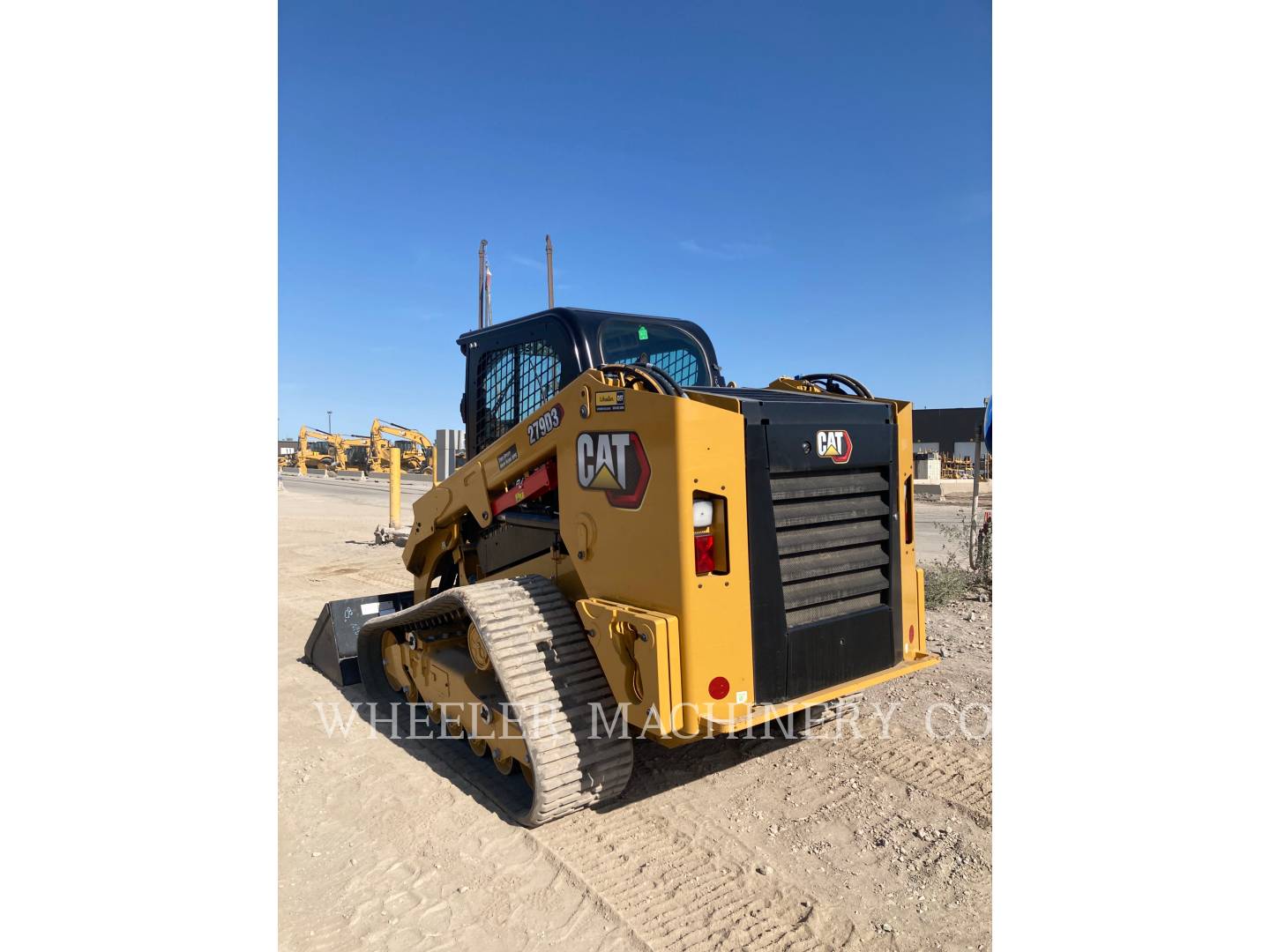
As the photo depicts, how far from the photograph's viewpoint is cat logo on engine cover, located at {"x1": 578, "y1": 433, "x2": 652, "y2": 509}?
10.7 ft

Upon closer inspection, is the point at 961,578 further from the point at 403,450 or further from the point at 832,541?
the point at 403,450

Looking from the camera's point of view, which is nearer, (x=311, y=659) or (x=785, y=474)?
(x=785, y=474)

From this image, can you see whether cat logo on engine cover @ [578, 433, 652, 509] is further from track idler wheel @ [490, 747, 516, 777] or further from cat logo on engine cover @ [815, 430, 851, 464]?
track idler wheel @ [490, 747, 516, 777]

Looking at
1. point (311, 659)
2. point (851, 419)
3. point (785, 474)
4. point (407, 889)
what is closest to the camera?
point (407, 889)

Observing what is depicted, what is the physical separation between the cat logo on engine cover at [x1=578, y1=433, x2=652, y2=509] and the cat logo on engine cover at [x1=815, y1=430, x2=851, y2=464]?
2.77ft

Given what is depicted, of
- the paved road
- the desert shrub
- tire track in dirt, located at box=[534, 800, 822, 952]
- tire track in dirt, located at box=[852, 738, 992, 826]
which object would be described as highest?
the paved road

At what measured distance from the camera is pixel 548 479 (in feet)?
13.3

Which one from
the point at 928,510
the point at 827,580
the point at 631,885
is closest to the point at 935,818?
the point at 827,580

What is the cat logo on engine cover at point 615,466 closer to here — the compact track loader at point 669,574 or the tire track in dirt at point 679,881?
the compact track loader at point 669,574

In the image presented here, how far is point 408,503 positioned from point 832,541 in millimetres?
23115

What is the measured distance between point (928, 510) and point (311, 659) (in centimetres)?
1771

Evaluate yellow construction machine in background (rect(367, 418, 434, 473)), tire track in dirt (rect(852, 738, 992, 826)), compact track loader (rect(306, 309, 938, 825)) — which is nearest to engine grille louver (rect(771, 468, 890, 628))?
compact track loader (rect(306, 309, 938, 825))

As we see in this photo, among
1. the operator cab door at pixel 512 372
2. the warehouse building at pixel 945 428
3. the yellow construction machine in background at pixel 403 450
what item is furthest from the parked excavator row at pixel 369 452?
the operator cab door at pixel 512 372

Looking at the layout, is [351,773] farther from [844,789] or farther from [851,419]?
[851,419]
